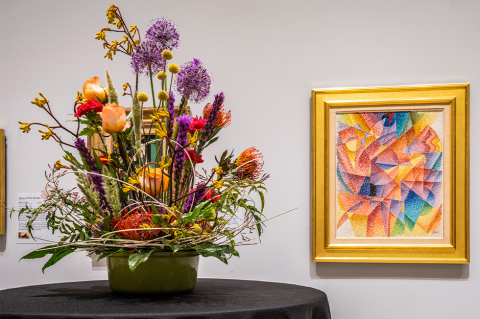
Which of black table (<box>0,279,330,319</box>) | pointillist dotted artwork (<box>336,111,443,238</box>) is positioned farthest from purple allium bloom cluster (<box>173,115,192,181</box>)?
pointillist dotted artwork (<box>336,111,443,238</box>)

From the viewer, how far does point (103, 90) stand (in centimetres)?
99

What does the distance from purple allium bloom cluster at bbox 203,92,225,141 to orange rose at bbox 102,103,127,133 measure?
20 cm

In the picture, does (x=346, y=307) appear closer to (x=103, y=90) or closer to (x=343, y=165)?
(x=343, y=165)

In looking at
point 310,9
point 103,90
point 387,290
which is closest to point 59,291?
point 103,90

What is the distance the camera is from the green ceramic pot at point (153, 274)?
952mm

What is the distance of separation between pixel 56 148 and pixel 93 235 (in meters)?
1.15

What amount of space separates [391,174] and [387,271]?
1.36 feet

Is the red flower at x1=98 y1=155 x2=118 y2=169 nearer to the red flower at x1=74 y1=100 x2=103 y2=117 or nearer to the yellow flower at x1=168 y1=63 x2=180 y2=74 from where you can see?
the red flower at x1=74 y1=100 x2=103 y2=117

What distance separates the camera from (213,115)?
1.00m

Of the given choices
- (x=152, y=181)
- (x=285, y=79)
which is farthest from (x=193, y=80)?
(x=285, y=79)

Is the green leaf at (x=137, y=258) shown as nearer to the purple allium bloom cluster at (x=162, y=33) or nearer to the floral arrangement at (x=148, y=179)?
the floral arrangement at (x=148, y=179)

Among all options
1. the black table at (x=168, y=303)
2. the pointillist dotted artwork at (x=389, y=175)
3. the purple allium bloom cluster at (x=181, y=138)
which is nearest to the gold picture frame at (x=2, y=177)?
the black table at (x=168, y=303)

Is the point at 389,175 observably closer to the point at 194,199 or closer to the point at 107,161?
the point at 194,199

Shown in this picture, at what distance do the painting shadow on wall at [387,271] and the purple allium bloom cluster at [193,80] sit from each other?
1041 millimetres
